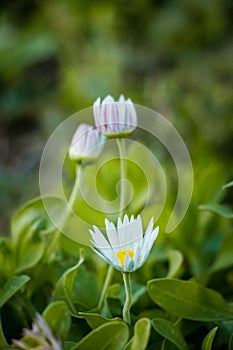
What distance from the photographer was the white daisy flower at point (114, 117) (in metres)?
0.70

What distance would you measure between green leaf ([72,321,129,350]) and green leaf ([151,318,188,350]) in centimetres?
3

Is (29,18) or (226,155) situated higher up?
(29,18)

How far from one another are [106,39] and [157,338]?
139 centimetres

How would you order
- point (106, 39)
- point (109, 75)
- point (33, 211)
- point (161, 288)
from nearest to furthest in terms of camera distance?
point (161, 288)
point (33, 211)
point (109, 75)
point (106, 39)

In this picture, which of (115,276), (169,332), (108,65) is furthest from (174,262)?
(108,65)

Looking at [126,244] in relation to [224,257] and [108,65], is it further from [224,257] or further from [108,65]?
[108,65]

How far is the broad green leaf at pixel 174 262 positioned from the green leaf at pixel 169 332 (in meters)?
0.14

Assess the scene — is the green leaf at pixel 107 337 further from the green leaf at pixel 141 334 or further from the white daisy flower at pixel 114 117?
the white daisy flower at pixel 114 117

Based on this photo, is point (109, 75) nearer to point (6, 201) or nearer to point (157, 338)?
point (6, 201)

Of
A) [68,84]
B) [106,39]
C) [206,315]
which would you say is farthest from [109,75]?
[206,315]

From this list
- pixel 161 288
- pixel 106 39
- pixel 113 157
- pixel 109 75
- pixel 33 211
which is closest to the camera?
pixel 161 288

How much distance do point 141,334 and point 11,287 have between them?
145 millimetres

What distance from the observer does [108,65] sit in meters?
1.82

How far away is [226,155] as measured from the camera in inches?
57.1
